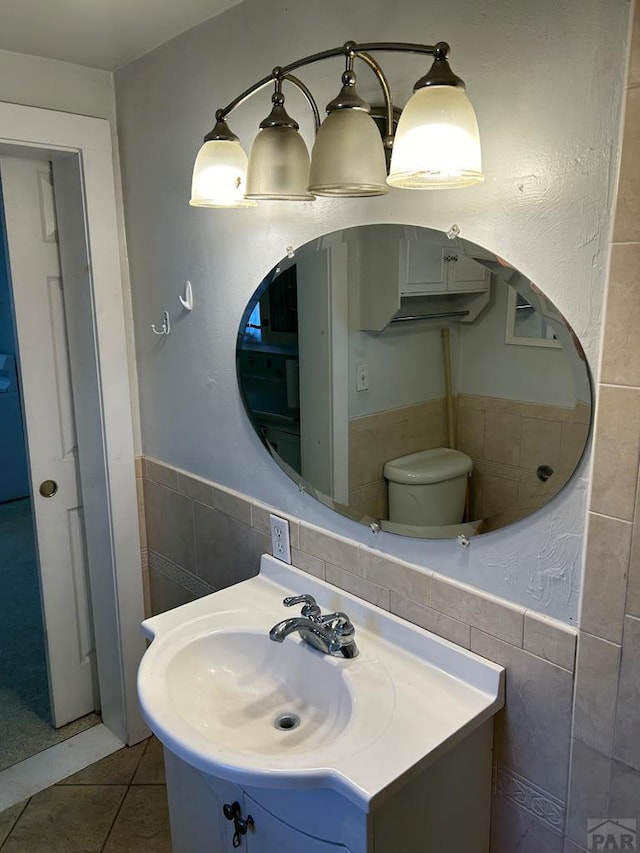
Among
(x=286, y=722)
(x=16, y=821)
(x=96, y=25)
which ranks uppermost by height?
(x=96, y=25)

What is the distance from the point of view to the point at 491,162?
1095mm

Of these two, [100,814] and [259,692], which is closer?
[259,692]

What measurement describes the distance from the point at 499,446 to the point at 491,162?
48 centimetres

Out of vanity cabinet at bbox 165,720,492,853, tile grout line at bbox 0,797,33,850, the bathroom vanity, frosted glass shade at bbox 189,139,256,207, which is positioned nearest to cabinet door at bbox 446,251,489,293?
frosted glass shade at bbox 189,139,256,207

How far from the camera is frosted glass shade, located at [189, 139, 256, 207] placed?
1349mm

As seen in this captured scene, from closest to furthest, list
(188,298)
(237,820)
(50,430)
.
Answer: (237,820) < (188,298) < (50,430)

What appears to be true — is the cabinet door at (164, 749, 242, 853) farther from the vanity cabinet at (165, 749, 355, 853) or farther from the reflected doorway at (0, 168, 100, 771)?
the reflected doorway at (0, 168, 100, 771)

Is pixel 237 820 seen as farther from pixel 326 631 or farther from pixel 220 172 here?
pixel 220 172

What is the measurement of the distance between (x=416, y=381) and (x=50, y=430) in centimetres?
144

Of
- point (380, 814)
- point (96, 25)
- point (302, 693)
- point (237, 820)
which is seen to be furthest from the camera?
point (96, 25)

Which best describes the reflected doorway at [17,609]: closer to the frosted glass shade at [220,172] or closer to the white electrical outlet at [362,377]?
the frosted glass shade at [220,172]

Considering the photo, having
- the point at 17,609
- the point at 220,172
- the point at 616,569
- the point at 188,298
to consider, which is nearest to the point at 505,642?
the point at 616,569

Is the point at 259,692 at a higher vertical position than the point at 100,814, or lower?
higher

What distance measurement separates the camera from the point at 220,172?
4.43 ft
